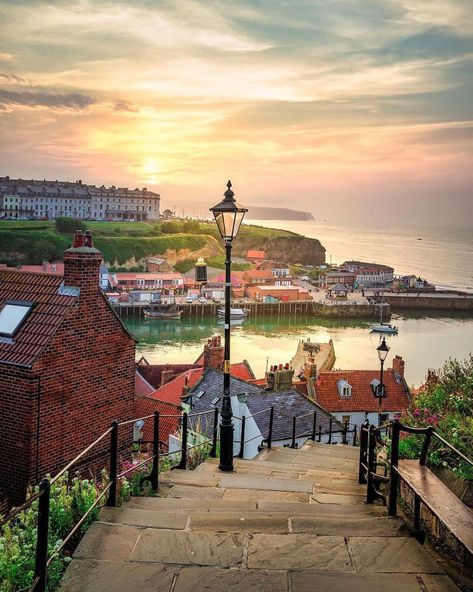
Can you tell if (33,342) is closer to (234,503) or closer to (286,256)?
(234,503)

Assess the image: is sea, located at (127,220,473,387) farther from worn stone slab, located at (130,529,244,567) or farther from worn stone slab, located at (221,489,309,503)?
worn stone slab, located at (130,529,244,567)

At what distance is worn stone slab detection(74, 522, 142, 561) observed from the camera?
3770 millimetres

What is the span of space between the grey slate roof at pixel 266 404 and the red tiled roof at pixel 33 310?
713cm

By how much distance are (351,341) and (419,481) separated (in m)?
73.0

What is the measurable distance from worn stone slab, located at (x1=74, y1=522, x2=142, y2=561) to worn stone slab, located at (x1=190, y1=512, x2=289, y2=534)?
0.53 m

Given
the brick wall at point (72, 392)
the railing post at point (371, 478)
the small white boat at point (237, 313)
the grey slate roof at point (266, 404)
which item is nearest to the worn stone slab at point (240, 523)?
the railing post at point (371, 478)

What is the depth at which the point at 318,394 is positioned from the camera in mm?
31859

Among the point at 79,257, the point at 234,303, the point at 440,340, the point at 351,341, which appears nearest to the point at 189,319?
the point at 234,303

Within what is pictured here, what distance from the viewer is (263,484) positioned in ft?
23.3

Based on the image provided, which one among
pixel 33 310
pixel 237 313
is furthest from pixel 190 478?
pixel 237 313

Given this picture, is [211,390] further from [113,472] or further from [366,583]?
[366,583]

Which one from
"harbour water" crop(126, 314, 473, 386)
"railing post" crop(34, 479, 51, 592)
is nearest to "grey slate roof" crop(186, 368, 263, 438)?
"railing post" crop(34, 479, 51, 592)

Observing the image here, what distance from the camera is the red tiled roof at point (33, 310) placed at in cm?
1105

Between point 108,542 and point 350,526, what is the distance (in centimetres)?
172
